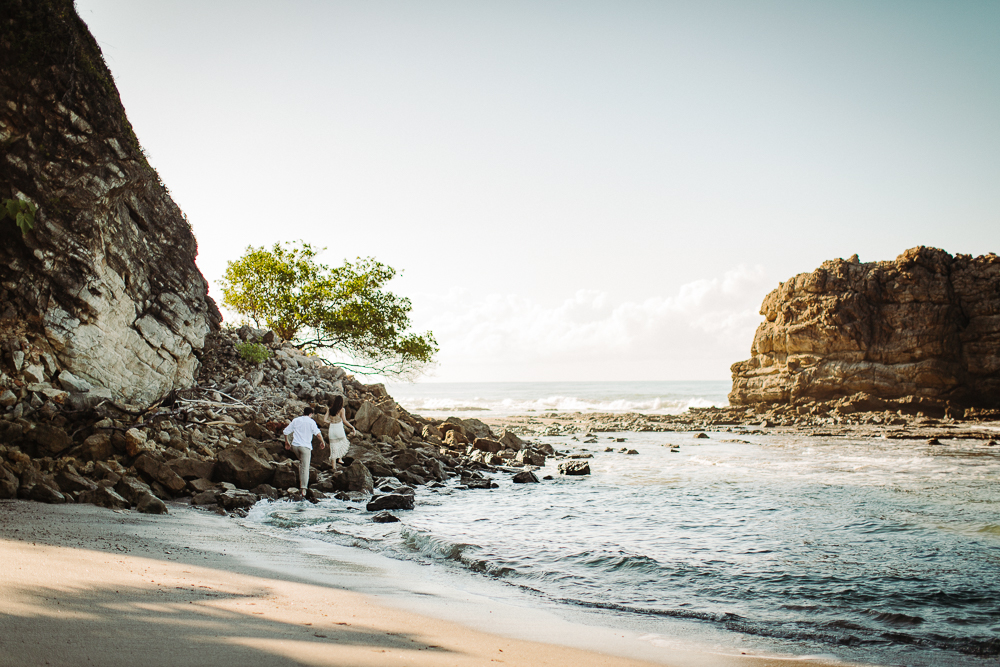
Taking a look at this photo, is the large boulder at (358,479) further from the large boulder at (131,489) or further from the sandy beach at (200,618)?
the sandy beach at (200,618)

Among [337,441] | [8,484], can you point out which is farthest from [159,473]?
[337,441]

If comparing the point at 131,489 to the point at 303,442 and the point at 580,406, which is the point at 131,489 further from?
the point at 580,406

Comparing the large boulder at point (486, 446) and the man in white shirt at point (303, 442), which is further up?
the man in white shirt at point (303, 442)

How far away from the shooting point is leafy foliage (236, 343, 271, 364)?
1591 cm

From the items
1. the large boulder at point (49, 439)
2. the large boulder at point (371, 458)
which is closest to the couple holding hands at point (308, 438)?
the large boulder at point (371, 458)

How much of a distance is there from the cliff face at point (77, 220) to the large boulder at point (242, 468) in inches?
119

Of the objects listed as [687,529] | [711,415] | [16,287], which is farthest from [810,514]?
Answer: [711,415]

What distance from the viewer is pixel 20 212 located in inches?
430

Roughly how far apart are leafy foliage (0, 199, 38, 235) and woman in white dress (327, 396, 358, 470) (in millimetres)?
6858

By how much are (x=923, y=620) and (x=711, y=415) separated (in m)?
39.2

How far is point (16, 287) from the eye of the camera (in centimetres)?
1106

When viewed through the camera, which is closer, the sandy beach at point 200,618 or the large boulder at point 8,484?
the sandy beach at point 200,618

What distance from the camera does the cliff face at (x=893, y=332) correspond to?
37.0 m

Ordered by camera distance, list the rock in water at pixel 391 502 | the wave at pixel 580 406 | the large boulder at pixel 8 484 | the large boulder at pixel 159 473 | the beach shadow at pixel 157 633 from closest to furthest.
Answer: the beach shadow at pixel 157 633 → the large boulder at pixel 8 484 → the large boulder at pixel 159 473 → the rock in water at pixel 391 502 → the wave at pixel 580 406
